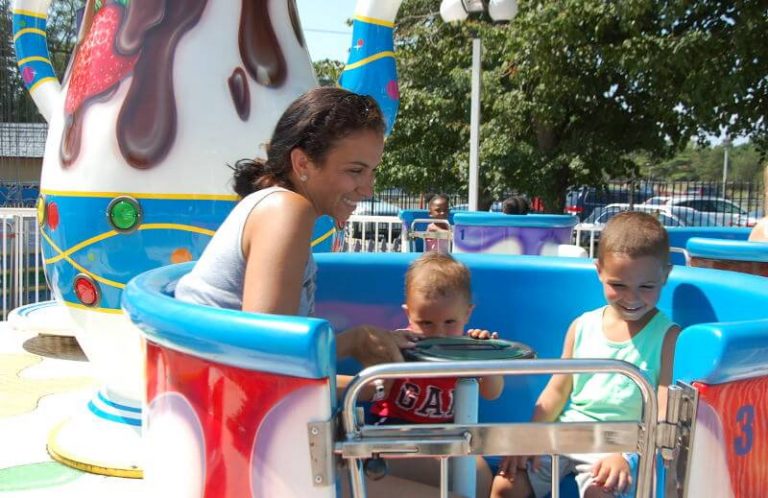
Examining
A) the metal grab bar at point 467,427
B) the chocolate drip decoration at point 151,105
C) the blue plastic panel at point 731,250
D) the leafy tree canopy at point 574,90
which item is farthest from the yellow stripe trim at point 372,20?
the leafy tree canopy at point 574,90

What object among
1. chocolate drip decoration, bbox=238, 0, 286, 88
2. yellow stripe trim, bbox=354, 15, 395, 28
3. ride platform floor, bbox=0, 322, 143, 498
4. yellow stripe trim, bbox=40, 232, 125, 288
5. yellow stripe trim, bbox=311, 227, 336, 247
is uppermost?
yellow stripe trim, bbox=354, 15, 395, 28

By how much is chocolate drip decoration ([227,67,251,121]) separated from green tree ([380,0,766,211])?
6.33m

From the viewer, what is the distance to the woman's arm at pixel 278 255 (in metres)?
1.36

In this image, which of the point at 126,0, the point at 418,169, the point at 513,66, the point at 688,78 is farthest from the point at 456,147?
the point at 126,0

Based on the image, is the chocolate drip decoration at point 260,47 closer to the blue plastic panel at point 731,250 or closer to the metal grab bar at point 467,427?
the blue plastic panel at point 731,250

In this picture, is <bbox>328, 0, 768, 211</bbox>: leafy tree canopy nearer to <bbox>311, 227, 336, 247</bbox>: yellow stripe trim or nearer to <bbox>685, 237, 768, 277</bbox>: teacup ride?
<bbox>685, 237, 768, 277</bbox>: teacup ride

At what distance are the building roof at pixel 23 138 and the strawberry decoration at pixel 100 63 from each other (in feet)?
60.5

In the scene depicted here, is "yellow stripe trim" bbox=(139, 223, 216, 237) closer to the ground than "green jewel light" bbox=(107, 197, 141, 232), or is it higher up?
closer to the ground

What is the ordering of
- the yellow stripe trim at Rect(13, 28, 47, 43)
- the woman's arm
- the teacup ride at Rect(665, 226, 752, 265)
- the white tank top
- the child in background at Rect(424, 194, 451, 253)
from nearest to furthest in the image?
the woman's arm → the white tank top → the yellow stripe trim at Rect(13, 28, 47, 43) → the teacup ride at Rect(665, 226, 752, 265) → the child in background at Rect(424, 194, 451, 253)

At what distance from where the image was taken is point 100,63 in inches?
108

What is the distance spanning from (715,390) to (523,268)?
1280 millimetres

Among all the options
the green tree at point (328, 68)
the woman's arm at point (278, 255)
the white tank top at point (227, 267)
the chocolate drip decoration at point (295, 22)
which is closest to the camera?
the woman's arm at point (278, 255)

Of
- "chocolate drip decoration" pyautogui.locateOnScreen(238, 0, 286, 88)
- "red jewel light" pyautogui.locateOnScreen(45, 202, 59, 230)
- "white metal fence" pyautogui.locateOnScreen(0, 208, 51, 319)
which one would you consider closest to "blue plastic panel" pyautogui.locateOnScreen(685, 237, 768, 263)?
"chocolate drip decoration" pyautogui.locateOnScreen(238, 0, 286, 88)

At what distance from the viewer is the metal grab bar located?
3.58 ft
